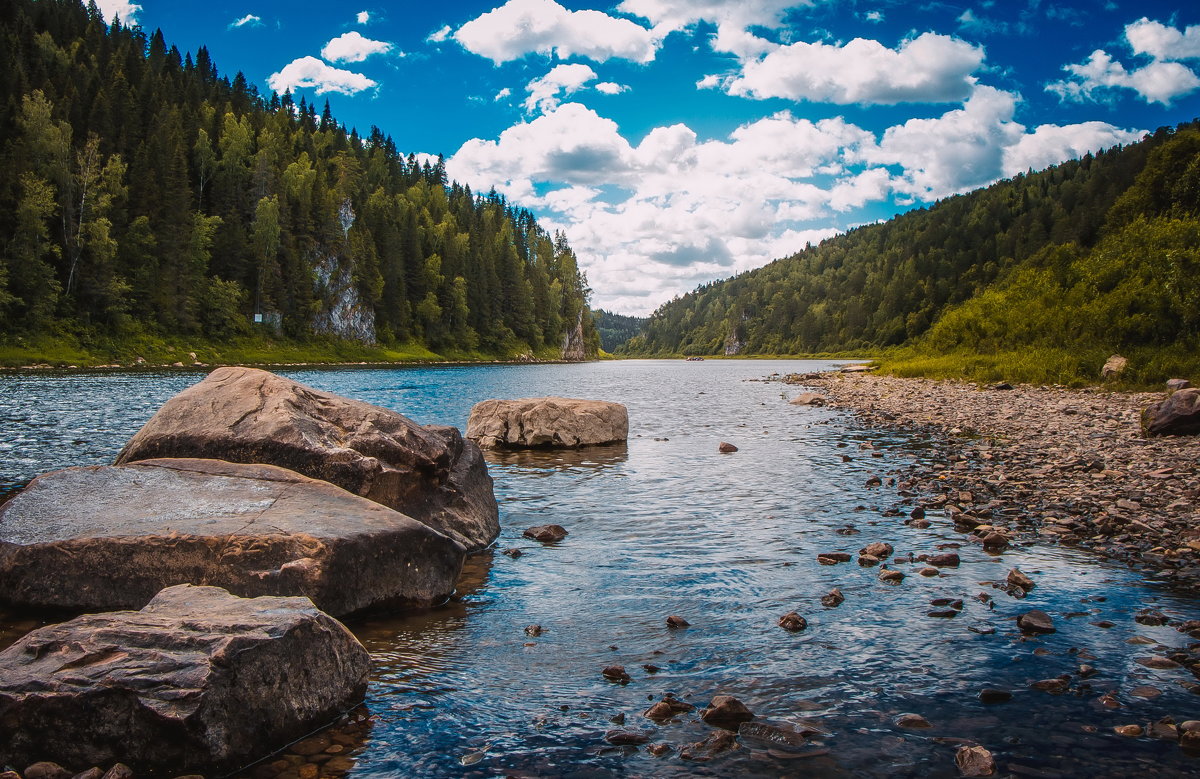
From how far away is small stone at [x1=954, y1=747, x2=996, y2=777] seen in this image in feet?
17.5

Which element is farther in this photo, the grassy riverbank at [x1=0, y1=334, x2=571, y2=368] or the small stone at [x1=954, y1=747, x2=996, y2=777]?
the grassy riverbank at [x1=0, y1=334, x2=571, y2=368]

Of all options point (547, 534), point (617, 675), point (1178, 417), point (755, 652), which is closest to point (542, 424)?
point (547, 534)

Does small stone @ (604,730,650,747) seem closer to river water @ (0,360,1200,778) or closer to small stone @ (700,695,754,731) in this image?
river water @ (0,360,1200,778)

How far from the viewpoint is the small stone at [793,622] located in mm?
8430

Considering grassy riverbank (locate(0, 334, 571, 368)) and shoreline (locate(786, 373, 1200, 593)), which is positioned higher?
grassy riverbank (locate(0, 334, 571, 368))

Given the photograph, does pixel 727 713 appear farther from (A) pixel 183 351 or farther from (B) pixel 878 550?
(A) pixel 183 351

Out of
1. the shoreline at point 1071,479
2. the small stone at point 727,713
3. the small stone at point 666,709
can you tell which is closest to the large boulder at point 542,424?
the shoreline at point 1071,479

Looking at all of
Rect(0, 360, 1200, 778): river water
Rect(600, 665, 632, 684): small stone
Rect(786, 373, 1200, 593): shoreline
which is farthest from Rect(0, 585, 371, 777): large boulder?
Rect(786, 373, 1200, 593): shoreline

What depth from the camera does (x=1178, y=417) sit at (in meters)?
19.5

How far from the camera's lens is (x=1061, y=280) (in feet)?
182

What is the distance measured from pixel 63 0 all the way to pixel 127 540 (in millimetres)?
223301

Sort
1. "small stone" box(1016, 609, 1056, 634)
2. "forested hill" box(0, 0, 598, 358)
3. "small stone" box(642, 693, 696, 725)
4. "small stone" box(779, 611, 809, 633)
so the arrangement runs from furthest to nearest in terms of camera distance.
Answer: "forested hill" box(0, 0, 598, 358)
"small stone" box(779, 611, 809, 633)
"small stone" box(1016, 609, 1056, 634)
"small stone" box(642, 693, 696, 725)

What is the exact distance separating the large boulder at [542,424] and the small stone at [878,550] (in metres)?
14.6

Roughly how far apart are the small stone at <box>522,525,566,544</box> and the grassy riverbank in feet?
224
